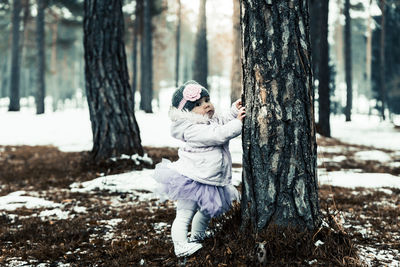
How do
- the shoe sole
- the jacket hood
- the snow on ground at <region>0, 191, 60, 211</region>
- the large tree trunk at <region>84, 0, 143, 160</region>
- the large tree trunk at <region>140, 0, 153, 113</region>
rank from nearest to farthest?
the shoe sole → the jacket hood → the snow on ground at <region>0, 191, 60, 211</region> → the large tree trunk at <region>84, 0, 143, 160</region> → the large tree trunk at <region>140, 0, 153, 113</region>

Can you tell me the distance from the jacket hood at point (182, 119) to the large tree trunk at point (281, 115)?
446 millimetres

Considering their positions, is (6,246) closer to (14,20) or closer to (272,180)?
(272,180)

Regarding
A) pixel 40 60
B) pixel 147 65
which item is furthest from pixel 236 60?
pixel 40 60

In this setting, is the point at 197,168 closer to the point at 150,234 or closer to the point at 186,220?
the point at 186,220

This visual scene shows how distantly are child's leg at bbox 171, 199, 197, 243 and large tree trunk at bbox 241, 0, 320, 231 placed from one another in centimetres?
51

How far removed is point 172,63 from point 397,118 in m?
39.2

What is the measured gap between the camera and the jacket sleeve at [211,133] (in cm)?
281

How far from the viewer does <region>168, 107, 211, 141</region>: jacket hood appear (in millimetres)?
2990

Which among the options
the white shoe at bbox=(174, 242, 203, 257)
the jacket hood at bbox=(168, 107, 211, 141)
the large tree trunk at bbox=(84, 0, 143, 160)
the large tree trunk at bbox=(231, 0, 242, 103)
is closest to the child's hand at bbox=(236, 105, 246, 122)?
the jacket hood at bbox=(168, 107, 211, 141)

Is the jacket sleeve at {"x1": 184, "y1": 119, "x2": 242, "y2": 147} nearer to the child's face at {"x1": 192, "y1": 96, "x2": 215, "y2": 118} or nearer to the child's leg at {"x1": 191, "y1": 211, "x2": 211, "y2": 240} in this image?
the child's face at {"x1": 192, "y1": 96, "x2": 215, "y2": 118}

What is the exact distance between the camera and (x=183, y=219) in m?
2.92

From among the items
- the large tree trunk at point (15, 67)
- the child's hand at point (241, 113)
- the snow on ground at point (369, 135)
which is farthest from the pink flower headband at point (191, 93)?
the large tree trunk at point (15, 67)

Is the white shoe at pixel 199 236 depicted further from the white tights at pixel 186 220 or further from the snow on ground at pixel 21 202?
the snow on ground at pixel 21 202

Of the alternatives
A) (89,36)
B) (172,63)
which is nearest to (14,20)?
(89,36)
